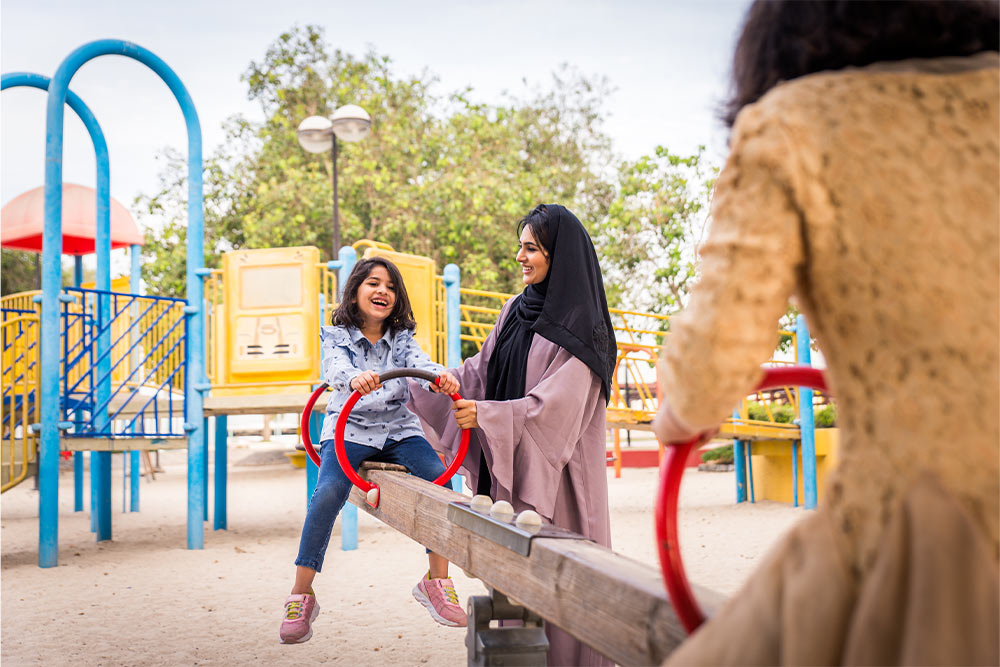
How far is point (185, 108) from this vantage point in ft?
26.2

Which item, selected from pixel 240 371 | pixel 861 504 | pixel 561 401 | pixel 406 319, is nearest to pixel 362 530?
pixel 240 371

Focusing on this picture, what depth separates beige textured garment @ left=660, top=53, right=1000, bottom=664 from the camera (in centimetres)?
98

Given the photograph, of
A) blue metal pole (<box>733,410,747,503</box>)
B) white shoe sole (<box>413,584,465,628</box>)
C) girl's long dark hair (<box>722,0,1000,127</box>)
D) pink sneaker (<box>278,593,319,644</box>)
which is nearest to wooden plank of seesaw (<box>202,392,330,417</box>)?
white shoe sole (<box>413,584,465,628</box>)

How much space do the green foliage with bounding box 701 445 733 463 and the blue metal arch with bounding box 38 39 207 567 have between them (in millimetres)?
9823

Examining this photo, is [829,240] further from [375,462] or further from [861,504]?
[375,462]

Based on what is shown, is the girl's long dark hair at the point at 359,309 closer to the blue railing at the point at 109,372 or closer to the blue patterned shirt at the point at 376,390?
the blue patterned shirt at the point at 376,390

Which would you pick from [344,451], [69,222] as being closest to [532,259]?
[344,451]

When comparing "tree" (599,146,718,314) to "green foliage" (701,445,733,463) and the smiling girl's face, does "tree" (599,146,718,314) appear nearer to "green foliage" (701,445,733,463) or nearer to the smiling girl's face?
"green foliage" (701,445,733,463)

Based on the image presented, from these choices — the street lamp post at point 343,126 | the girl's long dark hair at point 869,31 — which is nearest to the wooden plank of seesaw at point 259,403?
the street lamp post at point 343,126

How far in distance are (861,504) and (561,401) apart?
197cm

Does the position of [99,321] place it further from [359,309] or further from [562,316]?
[562,316]

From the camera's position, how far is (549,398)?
2.97m

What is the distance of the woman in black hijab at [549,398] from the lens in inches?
116

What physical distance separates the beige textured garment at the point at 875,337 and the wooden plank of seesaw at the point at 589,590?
0.29 meters
